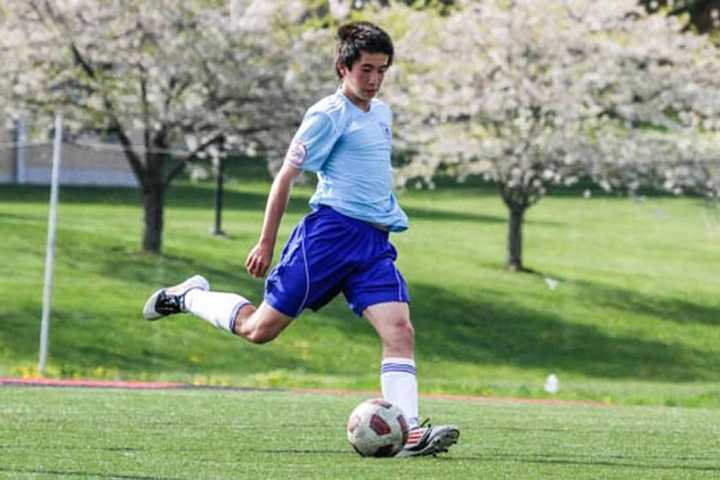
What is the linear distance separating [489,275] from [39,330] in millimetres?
10580

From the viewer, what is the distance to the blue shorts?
7766mm

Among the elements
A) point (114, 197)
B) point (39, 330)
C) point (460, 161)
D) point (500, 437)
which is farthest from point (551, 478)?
point (114, 197)

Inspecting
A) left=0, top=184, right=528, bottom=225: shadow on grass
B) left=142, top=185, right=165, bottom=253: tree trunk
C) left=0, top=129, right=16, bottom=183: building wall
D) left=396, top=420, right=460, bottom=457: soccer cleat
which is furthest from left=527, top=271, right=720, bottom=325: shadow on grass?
left=396, top=420, right=460, bottom=457: soccer cleat

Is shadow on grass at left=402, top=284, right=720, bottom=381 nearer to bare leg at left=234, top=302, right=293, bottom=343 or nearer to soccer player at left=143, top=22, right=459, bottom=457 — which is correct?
bare leg at left=234, top=302, right=293, bottom=343

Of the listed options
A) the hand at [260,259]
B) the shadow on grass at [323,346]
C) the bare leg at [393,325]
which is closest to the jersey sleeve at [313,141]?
the hand at [260,259]

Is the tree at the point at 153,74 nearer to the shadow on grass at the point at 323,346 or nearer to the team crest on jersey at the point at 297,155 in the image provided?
the shadow on grass at the point at 323,346

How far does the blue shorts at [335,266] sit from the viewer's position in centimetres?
777

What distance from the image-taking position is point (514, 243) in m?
31.6

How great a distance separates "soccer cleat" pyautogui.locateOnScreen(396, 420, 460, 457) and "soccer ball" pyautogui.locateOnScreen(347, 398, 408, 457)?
69 millimetres

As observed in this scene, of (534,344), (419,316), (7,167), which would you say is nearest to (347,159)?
(534,344)

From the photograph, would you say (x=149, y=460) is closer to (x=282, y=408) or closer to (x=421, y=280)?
(x=282, y=408)

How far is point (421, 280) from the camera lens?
30.3 m

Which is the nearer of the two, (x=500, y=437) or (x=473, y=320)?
(x=500, y=437)

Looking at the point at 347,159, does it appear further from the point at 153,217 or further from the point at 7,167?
the point at 7,167
